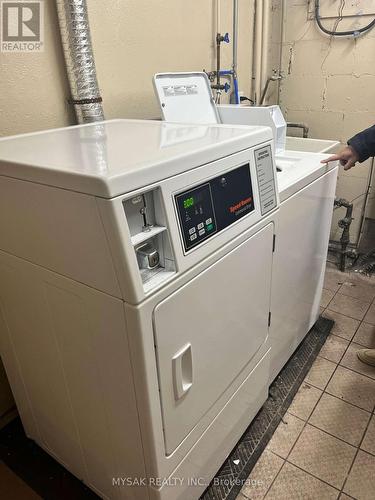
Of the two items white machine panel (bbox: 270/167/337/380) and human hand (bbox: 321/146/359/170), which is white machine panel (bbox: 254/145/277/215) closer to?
white machine panel (bbox: 270/167/337/380)

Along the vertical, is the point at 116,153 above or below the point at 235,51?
below

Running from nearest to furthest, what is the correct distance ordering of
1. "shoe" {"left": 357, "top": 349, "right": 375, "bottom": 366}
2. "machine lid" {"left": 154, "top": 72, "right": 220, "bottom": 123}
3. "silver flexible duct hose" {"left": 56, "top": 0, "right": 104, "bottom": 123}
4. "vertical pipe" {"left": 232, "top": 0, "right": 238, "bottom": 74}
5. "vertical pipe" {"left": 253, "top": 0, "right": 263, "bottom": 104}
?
1. "silver flexible duct hose" {"left": 56, "top": 0, "right": 104, "bottom": 123}
2. "machine lid" {"left": 154, "top": 72, "right": 220, "bottom": 123}
3. "shoe" {"left": 357, "top": 349, "right": 375, "bottom": 366}
4. "vertical pipe" {"left": 232, "top": 0, "right": 238, "bottom": 74}
5. "vertical pipe" {"left": 253, "top": 0, "right": 263, "bottom": 104}

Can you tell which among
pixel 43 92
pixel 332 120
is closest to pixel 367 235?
pixel 332 120

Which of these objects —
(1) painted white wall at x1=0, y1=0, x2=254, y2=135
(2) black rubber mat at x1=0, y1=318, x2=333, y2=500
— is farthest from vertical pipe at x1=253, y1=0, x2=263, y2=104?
(2) black rubber mat at x1=0, y1=318, x2=333, y2=500

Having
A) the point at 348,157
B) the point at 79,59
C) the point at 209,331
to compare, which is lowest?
the point at 209,331

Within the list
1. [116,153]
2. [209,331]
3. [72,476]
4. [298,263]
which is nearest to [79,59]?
[116,153]

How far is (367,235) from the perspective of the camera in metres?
2.71

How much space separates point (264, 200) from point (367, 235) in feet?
6.51

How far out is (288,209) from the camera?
4.23 ft

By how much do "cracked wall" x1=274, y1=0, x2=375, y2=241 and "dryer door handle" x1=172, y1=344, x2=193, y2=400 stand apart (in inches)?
87.6

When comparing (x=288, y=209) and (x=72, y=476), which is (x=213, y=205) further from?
(x=72, y=476)

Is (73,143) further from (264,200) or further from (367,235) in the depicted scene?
(367,235)

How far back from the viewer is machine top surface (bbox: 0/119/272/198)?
67 centimetres

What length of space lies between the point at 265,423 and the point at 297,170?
1.04 m
